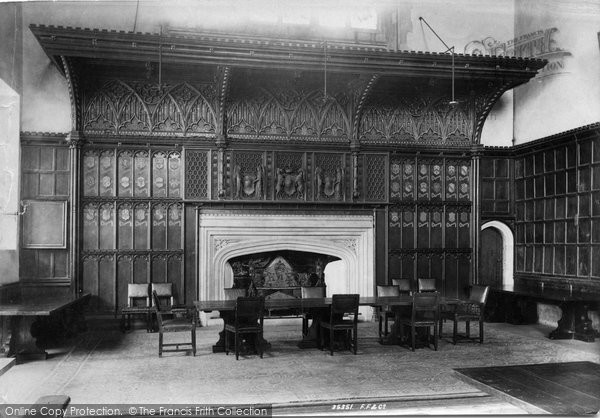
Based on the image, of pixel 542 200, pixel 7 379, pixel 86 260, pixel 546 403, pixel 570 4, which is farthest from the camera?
pixel 542 200

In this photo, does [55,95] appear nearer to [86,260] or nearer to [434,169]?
[86,260]

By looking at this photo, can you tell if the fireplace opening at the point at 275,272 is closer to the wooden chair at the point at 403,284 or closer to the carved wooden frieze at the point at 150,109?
the wooden chair at the point at 403,284

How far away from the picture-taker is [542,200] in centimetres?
1063

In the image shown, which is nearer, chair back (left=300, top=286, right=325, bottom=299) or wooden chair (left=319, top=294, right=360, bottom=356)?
wooden chair (left=319, top=294, right=360, bottom=356)

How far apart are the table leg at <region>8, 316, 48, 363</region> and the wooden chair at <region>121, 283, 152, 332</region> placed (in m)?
1.91

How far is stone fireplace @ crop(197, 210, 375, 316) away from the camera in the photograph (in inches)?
404

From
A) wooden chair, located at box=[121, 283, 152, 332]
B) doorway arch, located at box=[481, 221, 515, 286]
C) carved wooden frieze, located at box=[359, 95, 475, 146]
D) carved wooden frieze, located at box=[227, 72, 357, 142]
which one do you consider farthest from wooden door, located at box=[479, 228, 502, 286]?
wooden chair, located at box=[121, 283, 152, 332]

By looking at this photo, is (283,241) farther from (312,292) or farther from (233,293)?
(233,293)

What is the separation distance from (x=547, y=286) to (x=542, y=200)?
1.63 m

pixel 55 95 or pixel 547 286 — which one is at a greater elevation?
pixel 55 95

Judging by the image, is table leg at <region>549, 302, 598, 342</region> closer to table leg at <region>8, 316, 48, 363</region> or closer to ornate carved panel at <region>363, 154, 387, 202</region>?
ornate carved panel at <region>363, 154, 387, 202</region>

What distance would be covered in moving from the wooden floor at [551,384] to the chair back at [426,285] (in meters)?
4.66

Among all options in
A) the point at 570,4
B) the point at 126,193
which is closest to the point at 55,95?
the point at 126,193

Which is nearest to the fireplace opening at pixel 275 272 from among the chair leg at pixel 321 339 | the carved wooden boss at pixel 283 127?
the carved wooden boss at pixel 283 127
